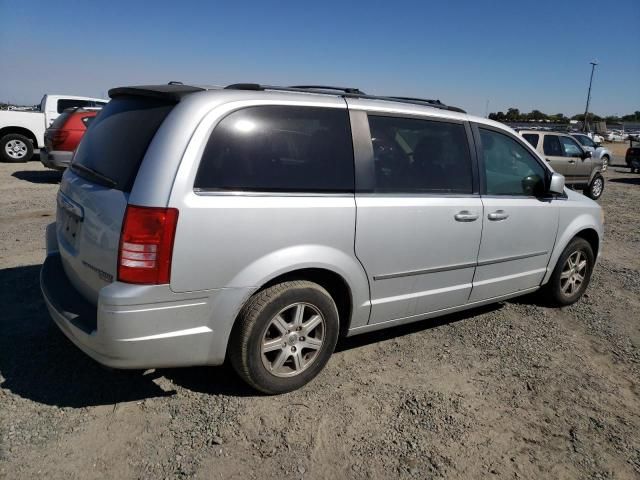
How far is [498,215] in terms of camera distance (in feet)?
→ 12.3

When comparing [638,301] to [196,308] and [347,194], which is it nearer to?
[347,194]

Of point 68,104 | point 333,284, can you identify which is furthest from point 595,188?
point 68,104

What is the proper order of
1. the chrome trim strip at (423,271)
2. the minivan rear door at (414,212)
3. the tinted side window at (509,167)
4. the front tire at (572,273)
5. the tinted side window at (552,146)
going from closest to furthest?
1. the minivan rear door at (414,212)
2. the chrome trim strip at (423,271)
3. the tinted side window at (509,167)
4. the front tire at (572,273)
5. the tinted side window at (552,146)

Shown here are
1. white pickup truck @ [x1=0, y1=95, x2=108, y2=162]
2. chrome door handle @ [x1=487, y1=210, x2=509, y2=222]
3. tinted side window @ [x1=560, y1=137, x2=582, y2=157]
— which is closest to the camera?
chrome door handle @ [x1=487, y1=210, x2=509, y2=222]

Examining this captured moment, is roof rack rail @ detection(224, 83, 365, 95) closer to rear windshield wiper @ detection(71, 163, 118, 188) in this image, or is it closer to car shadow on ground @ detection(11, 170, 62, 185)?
rear windshield wiper @ detection(71, 163, 118, 188)

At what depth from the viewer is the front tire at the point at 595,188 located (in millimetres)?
13250

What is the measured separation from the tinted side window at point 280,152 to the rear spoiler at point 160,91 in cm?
30

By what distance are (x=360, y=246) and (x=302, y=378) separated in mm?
887

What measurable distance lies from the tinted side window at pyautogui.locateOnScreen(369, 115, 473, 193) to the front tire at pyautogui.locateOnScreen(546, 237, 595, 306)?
156 centimetres

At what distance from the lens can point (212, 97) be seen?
2641 mm

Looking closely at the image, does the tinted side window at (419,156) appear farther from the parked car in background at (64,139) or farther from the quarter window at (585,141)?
the quarter window at (585,141)

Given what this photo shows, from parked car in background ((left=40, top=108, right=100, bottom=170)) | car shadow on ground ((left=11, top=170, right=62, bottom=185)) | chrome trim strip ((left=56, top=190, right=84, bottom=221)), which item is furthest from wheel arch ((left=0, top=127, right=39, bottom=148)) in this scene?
chrome trim strip ((left=56, top=190, right=84, bottom=221))

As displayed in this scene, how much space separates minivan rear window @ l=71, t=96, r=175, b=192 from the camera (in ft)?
8.55

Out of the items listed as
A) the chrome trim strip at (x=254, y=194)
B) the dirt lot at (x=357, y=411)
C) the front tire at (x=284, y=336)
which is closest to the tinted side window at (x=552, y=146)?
the dirt lot at (x=357, y=411)
